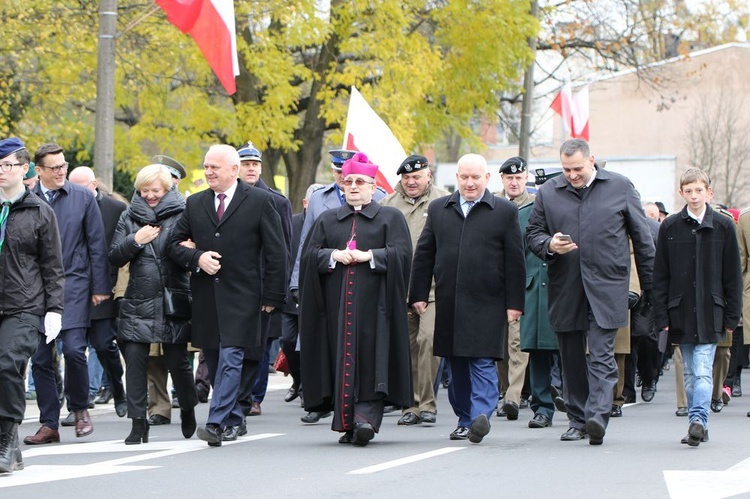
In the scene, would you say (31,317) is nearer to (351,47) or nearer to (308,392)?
(308,392)

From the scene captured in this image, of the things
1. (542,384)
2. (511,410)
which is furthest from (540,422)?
(511,410)

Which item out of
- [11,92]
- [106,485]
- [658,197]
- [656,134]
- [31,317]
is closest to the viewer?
[106,485]

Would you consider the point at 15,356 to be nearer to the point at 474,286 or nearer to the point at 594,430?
Answer: the point at 474,286

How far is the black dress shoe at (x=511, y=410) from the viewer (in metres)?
12.7

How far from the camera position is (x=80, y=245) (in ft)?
37.4

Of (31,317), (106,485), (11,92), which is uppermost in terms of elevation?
(11,92)

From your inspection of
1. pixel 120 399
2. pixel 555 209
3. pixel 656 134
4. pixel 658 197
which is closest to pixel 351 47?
pixel 120 399

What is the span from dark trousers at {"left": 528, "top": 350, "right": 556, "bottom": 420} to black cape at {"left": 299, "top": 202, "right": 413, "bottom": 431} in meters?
1.76

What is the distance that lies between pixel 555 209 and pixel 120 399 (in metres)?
4.35

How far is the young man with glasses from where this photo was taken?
898cm

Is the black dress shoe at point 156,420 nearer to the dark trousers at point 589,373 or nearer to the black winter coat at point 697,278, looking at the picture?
the dark trousers at point 589,373

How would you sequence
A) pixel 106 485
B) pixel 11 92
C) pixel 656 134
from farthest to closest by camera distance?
pixel 656 134, pixel 11 92, pixel 106 485

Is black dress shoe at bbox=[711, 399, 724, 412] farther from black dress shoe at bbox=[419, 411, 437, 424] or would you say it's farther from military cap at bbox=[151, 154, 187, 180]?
military cap at bbox=[151, 154, 187, 180]

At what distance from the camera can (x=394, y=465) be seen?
920 centimetres
